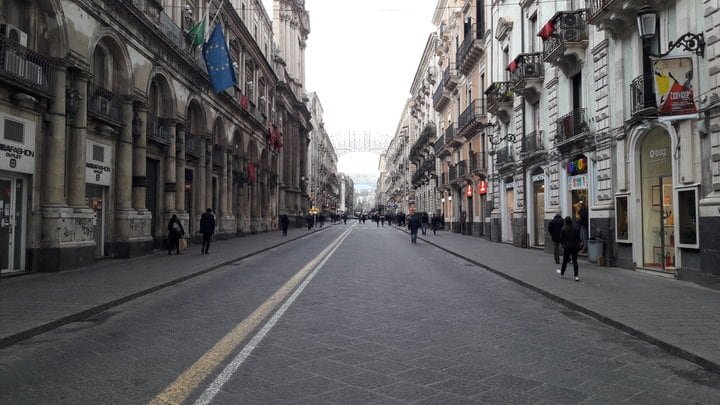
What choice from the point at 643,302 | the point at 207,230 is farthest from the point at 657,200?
the point at 207,230

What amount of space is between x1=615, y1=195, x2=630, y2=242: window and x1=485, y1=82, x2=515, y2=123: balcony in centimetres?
992

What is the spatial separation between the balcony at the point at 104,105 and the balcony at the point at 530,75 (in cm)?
1496

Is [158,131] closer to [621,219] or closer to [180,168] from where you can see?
[180,168]

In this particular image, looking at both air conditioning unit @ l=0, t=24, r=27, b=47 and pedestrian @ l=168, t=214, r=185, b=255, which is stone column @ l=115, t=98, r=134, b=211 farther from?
air conditioning unit @ l=0, t=24, r=27, b=47

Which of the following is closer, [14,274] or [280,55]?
[14,274]

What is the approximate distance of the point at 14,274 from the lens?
1227 cm

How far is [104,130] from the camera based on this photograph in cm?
1656

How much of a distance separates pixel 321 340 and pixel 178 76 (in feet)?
63.5

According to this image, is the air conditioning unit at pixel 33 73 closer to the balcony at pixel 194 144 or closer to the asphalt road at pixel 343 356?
the asphalt road at pixel 343 356

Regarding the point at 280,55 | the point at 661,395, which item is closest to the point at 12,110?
the point at 661,395

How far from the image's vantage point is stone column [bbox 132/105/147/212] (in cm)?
1875

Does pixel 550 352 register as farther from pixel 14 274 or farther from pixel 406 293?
pixel 14 274

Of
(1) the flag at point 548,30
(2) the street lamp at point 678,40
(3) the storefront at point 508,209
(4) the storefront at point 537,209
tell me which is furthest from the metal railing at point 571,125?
(3) the storefront at point 508,209

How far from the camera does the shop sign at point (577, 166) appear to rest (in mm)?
16837
